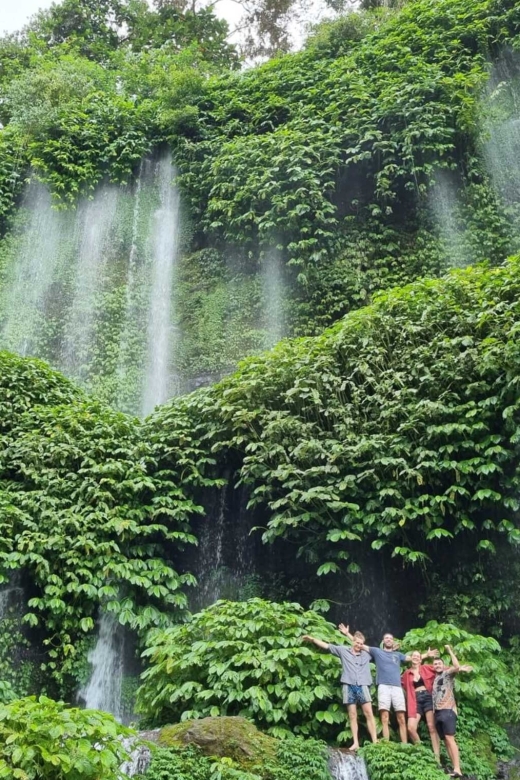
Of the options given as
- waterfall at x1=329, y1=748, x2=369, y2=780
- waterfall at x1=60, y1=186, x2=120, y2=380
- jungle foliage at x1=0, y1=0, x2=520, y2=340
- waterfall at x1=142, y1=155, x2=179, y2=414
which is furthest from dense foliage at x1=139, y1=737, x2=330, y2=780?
waterfall at x1=60, y1=186, x2=120, y2=380

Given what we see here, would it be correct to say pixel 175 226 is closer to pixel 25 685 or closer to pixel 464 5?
pixel 464 5

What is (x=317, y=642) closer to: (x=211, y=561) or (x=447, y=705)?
(x=447, y=705)

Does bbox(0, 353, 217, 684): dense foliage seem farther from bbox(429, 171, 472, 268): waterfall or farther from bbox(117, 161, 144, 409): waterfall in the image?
bbox(429, 171, 472, 268): waterfall

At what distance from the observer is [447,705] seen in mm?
5832

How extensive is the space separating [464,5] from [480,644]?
1438 cm

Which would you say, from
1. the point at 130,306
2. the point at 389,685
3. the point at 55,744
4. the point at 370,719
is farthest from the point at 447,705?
the point at 130,306

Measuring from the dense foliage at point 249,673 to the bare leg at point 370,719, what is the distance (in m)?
0.24

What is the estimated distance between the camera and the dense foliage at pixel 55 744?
3.88m

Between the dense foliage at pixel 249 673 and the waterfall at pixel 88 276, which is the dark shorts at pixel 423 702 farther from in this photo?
the waterfall at pixel 88 276

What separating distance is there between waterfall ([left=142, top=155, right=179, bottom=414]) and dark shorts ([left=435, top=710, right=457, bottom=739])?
8.33 metres

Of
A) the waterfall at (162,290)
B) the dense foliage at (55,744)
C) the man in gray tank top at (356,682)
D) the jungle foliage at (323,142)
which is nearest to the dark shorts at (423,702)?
the man in gray tank top at (356,682)

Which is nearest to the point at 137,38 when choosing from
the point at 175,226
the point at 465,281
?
the point at 175,226

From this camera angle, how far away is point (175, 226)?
15961mm

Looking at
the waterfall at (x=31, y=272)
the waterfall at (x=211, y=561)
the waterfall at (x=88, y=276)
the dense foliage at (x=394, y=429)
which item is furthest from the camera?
the waterfall at (x=31, y=272)
